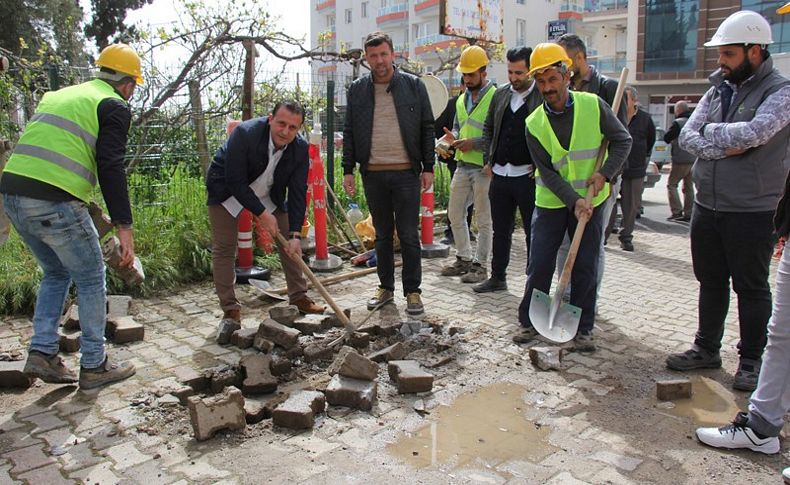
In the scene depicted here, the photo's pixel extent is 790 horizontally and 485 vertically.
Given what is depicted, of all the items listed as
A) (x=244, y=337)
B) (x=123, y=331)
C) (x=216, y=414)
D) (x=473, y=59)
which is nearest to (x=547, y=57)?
(x=473, y=59)

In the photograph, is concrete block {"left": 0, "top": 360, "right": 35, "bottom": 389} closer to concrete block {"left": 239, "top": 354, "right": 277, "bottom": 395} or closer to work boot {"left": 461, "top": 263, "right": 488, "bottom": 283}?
concrete block {"left": 239, "top": 354, "right": 277, "bottom": 395}

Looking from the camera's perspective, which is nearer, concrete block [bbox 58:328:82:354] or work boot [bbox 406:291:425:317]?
concrete block [bbox 58:328:82:354]

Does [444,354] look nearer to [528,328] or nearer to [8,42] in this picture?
[528,328]

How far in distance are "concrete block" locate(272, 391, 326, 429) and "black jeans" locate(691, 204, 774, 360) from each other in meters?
2.60

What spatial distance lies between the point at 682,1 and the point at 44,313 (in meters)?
36.5

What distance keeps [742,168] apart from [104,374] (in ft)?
13.4

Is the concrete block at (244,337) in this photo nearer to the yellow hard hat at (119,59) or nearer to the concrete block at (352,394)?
the concrete block at (352,394)

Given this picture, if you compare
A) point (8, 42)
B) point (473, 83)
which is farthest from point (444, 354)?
point (8, 42)

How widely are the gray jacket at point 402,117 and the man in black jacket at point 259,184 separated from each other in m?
0.54

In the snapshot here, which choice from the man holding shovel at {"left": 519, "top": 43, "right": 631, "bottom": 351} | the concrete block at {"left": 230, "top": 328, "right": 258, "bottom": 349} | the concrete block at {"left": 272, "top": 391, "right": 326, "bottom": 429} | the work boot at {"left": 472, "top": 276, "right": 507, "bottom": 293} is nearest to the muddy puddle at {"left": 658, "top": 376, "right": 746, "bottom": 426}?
the man holding shovel at {"left": 519, "top": 43, "right": 631, "bottom": 351}

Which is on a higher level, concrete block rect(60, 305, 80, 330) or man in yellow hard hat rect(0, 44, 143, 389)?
man in yellow hard hat rect(0, 44, 143, 389)

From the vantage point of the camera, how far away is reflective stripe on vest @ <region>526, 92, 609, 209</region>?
454cm

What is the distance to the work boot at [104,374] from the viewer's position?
13.5ft

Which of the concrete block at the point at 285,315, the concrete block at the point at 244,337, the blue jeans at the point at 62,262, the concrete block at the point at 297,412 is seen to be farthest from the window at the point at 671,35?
the blue jeans at the point at 62,262
